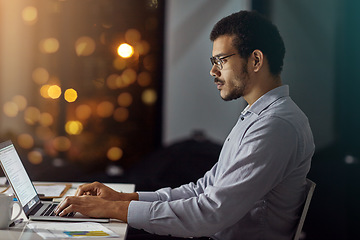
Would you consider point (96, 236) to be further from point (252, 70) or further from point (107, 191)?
point (252, 70)

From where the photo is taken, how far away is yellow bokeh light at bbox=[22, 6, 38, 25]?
11.6ft

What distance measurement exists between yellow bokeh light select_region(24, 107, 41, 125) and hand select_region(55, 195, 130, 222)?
253cm

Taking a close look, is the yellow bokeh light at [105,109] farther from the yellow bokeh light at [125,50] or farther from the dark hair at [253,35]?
the dark hair at [253,35]

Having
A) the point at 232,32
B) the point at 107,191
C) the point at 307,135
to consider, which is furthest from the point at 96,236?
the point at 232,32

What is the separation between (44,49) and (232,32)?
99.6 inches

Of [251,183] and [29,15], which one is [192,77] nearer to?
[29,15]

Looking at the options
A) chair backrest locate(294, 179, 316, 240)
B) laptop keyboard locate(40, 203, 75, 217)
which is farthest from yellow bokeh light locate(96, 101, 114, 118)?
chair backrest locate(294, 179, 316, 240)

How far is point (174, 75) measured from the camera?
136 inches

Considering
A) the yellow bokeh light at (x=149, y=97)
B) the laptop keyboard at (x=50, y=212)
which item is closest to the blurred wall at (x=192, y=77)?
the yellow bokeh light at (x=149, y=97)

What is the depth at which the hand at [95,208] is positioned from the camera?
48.3 inches

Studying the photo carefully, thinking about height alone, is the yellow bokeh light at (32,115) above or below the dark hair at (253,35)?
below

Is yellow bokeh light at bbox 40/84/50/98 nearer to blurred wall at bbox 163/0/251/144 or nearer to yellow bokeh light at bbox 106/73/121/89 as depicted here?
yellow bokeh light at bbox 106/73/121/89

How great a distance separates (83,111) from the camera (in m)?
3.61

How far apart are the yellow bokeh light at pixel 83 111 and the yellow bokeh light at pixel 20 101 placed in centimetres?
46
